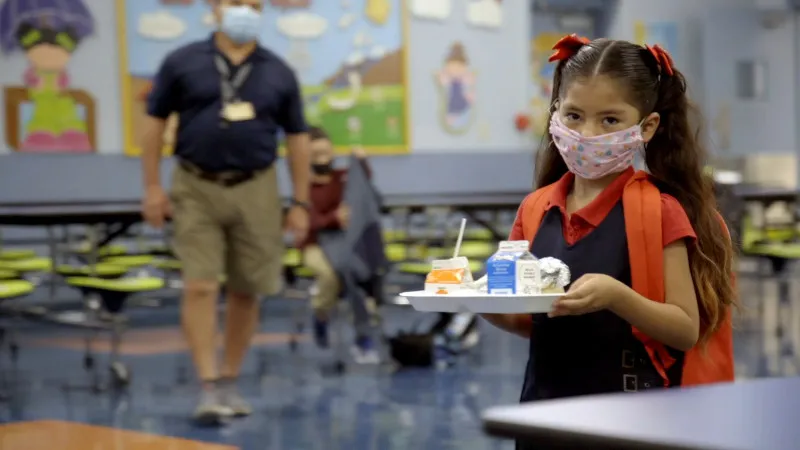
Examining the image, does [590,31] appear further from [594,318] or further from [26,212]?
[594,318]

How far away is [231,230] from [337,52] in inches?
261

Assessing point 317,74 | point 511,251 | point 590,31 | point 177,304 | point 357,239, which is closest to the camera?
point 511,251

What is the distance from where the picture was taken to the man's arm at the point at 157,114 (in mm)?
4590

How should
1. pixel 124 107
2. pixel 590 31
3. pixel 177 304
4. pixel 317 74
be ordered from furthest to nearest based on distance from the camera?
1. pixel 590 31
2. pixel 317 74
3. pixel 124 107
4. pixel 177 304

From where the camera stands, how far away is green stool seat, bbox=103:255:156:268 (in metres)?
7.37

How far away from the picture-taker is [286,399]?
5137 millimetres

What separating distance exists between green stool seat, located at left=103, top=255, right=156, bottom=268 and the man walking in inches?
103

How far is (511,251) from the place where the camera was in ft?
5.81

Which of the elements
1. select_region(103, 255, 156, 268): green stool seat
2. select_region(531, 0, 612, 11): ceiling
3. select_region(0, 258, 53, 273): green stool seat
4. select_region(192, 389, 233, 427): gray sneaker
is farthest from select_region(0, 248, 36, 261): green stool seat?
select_region(531, 0, 612, 11): ceiling

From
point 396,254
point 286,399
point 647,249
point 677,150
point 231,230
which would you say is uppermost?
point 677,150

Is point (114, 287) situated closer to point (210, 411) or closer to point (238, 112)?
point (210, 411)

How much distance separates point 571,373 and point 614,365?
2.5 inches

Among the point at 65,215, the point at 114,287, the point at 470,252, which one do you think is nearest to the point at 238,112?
the point at 114,287

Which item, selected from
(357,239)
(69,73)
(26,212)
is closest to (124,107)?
(69,73)
